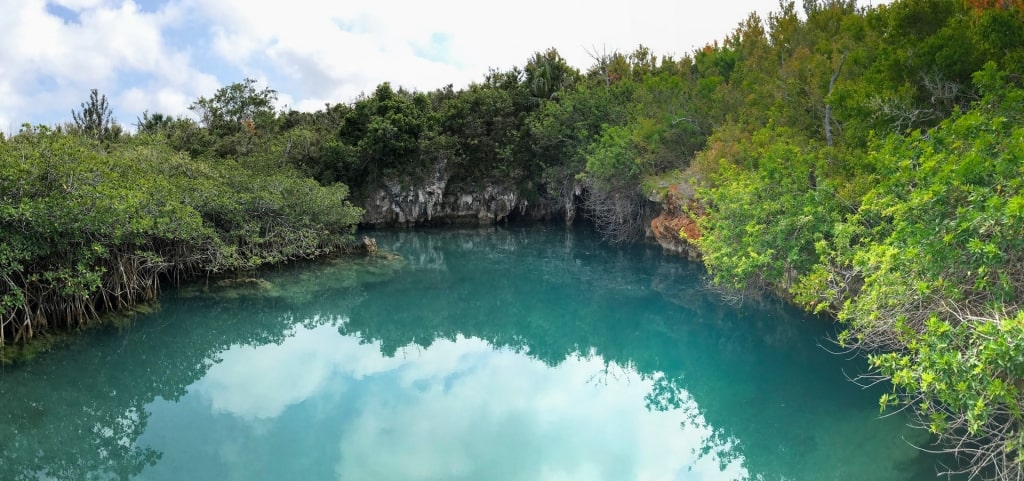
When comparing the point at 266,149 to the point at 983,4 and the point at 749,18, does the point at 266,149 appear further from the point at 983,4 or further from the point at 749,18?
the point at 983,4

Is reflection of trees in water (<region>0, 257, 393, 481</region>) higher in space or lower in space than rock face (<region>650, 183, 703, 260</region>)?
lower

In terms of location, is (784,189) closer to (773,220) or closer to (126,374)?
(773,220)

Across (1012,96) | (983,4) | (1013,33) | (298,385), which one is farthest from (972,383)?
(983,4)

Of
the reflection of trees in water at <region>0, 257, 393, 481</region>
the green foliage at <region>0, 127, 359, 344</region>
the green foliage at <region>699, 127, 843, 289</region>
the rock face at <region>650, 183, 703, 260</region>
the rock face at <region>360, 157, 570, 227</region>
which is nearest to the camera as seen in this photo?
the reflection of trees in water at <region>0, 257, 393, 481</region>

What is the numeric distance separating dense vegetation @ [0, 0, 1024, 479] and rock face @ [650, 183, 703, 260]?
83 cm

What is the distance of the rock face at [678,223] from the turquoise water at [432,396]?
107 inches

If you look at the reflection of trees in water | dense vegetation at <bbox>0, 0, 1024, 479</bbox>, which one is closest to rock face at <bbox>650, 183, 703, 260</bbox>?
dense vegetation at <bbox>0, 0, 1024, 479</bbox>

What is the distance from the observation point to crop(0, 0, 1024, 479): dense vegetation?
6.56 m

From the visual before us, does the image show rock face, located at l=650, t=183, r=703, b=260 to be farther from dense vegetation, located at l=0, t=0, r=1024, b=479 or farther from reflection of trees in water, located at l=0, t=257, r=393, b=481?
reflection of trees in water, located at l=0, t=257, r=393, b=481

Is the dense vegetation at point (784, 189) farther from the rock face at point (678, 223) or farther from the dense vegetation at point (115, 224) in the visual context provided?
the rock face at point (678, 223)

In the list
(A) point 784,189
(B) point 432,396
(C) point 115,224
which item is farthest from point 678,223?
(C) point 115,224

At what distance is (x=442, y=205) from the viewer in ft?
119

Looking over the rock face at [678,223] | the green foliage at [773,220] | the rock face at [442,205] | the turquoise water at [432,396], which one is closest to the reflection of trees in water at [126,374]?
the turquoise water at [432,396]

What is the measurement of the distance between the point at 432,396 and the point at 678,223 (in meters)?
14.2
